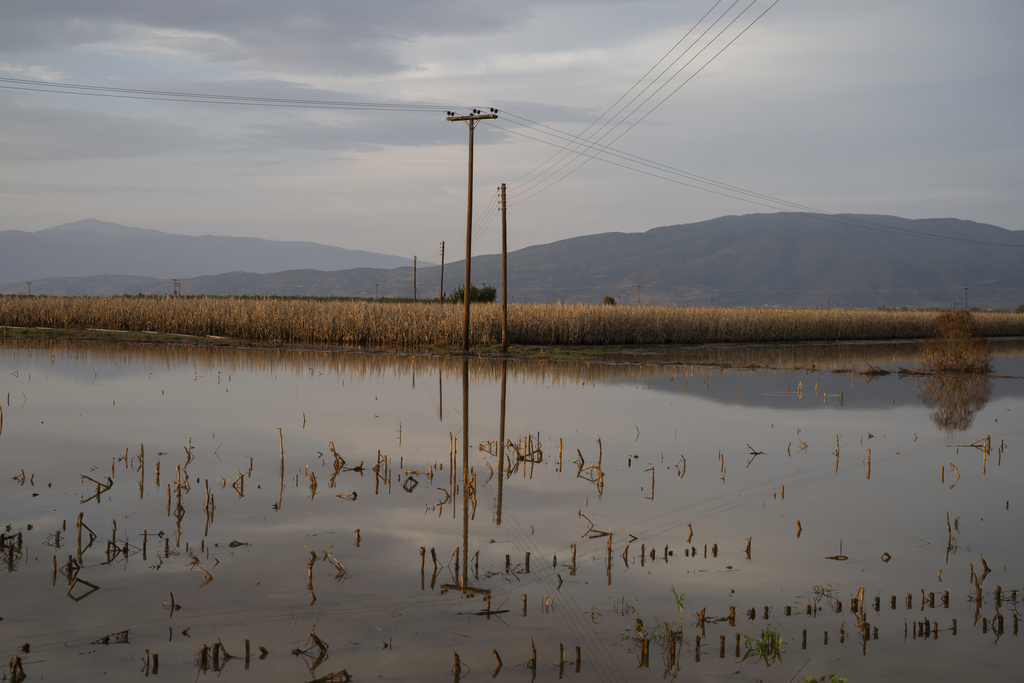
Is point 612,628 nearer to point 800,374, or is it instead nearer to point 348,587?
point 348,587

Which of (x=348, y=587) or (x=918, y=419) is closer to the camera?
(x=348, y=587)

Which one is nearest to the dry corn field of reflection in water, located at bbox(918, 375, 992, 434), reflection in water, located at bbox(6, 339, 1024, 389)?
reflection in water, located at bbox(6, 339, 1024, 389)

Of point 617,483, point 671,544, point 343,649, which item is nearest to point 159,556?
point 343,649

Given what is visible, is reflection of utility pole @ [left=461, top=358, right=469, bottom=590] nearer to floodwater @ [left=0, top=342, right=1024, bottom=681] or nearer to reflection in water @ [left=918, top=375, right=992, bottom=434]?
floodwater @ [left=0, top=342, right=1024, bottom=681]

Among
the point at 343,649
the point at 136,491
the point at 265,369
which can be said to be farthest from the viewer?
the point at 265,369

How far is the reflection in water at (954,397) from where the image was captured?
17.0m

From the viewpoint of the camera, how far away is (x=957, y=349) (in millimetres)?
30484

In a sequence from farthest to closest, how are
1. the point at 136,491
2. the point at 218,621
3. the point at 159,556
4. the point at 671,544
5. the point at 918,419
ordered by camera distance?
the point at 918,419, the point at 136,491, the point at 671,544, the point at 159,556, the point at 218,621

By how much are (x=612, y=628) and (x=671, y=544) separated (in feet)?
6.89

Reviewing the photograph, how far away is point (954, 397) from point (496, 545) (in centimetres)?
1802

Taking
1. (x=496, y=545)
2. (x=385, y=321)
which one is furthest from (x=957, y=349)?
(x=496, y=545)

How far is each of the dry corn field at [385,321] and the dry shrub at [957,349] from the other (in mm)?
14834

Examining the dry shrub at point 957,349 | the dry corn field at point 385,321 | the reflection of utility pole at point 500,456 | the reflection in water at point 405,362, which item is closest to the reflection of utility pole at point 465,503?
the reflection of utility pole at point 500,456

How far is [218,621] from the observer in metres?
5.66
